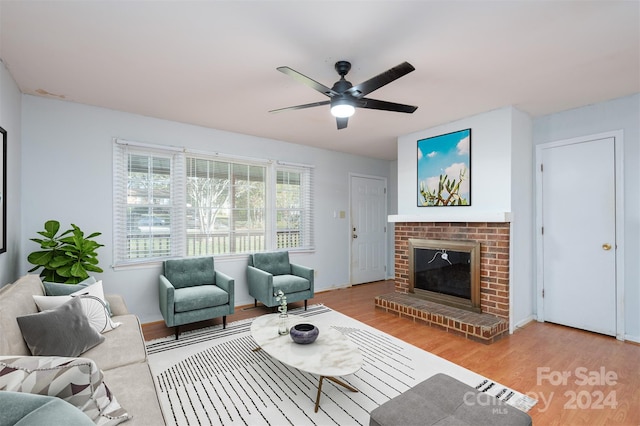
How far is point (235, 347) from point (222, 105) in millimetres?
2564

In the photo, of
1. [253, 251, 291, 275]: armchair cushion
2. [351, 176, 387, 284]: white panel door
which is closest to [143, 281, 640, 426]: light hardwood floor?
[253, 251, 291, 275]: armchair cushion

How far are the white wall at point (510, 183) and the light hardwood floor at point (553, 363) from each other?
0.49 meters

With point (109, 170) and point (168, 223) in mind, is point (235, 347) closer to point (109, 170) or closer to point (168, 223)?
point (168, 223)

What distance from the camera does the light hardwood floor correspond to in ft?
6.67

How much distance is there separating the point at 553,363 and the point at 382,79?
284 centimetres

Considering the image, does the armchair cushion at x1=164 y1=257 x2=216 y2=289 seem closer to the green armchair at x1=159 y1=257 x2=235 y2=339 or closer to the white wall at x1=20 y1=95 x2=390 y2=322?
the green armchair at x1=159 y1=257 x2=235 y2=339

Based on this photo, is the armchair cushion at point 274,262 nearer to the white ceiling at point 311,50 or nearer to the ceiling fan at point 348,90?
the white ceiling at point 311,50

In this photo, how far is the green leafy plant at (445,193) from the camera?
3.79m

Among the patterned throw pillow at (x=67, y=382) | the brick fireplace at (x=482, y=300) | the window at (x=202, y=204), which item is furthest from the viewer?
the window at (x=202, y=204)

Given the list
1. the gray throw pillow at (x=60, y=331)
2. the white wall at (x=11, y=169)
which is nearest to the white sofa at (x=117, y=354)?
the gray throw pillow at (x=60, y=331)

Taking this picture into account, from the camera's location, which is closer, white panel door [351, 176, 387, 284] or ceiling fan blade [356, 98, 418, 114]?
ceiling fan blade [356, 98, 418, 114]

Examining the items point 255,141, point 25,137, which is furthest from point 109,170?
point 255,141

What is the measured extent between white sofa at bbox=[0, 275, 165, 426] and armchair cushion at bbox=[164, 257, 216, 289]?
120 centimetres

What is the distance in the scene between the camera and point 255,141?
15.0ft
